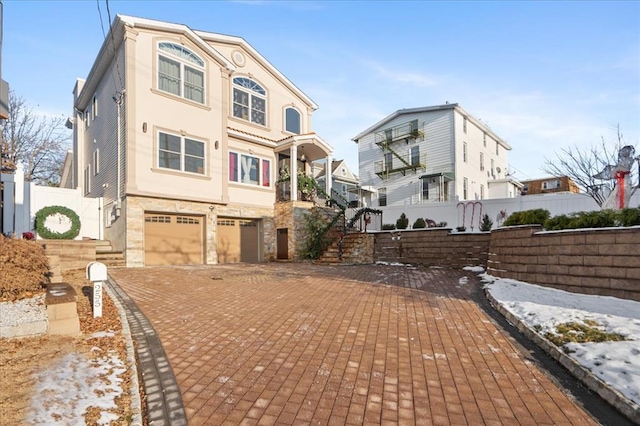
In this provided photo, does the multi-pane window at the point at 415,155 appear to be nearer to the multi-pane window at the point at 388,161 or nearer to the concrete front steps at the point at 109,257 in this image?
the multi-pane window at the point at 388,161

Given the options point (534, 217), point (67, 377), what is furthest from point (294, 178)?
point (67, 377)

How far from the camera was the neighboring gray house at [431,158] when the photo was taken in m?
24.8

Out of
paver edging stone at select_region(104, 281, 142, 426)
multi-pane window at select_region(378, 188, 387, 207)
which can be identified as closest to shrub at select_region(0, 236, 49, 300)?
paver edging stone at select_region(104, 281, 142, 426)

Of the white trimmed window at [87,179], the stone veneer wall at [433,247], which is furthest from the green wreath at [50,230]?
the stone veneer wall at [433,247]

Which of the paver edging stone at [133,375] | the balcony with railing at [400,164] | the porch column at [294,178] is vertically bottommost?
the paver edging stone at [133,375]

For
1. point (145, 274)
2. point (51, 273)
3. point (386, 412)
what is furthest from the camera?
point (145, 274)

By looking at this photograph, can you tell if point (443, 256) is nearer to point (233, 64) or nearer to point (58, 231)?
point (233, 64)

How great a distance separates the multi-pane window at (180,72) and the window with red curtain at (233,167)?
2.68 m

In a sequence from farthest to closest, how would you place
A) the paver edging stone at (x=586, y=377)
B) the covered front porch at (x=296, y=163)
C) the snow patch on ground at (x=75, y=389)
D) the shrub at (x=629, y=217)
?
the covered front porch at (x=296, y=163), the shrub at (x=629, y=217), the paver edging stone at (x=586, y=377), the snow patch on ground at (x=75, y=389)

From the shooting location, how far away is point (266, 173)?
56.8 ft

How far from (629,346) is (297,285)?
20.9ft

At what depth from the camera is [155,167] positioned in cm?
1305

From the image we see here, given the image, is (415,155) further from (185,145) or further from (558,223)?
(558,223)

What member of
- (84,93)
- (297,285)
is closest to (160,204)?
(297,285)
